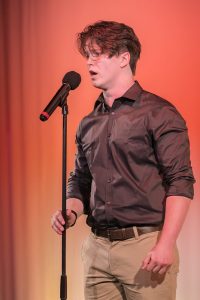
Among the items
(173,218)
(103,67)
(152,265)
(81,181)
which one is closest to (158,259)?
(152,265)

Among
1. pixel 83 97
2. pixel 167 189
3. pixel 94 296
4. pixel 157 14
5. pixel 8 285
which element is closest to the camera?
pixel 167 189

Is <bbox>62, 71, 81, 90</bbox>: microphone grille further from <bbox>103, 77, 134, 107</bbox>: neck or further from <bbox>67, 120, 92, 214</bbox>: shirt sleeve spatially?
<bbox>67, 120, 92, 214</bbox>: shirt sleeve

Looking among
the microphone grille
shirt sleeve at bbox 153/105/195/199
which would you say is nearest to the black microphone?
the microphone grille

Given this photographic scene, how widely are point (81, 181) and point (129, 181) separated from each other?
338 millimetres

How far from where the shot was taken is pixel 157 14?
2412 millimetres

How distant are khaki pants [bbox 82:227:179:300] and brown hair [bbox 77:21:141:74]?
0.67m

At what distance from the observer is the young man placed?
1.58 meters

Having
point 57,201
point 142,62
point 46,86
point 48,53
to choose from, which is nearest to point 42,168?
point 57,201

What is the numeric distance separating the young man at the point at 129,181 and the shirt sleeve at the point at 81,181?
0.10m

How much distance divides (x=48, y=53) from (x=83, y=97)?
0.34 metres

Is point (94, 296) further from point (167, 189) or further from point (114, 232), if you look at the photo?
point (167, 189)

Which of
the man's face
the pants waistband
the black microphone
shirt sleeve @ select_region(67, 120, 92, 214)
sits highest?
the man's face

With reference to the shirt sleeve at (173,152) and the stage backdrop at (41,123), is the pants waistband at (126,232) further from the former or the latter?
the stage backdrop at (41,123)

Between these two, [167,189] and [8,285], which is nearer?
[167,189]
